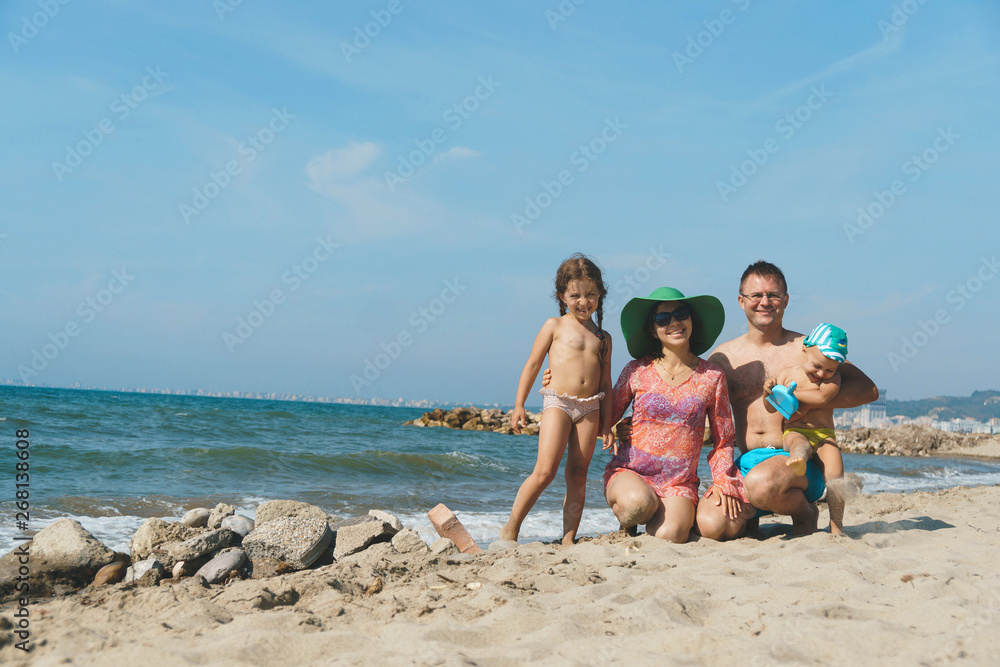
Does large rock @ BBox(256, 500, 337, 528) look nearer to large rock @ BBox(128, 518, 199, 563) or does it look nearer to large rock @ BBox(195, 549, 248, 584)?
large rock @ BBox(128, 518, 199, 563)

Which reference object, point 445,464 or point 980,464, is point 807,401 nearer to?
point 445,464

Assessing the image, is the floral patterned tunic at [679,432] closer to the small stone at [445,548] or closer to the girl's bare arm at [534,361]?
the girl's bare arm at [534,361]

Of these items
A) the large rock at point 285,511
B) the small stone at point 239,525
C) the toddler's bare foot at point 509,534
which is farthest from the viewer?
the large rock at point 285,511

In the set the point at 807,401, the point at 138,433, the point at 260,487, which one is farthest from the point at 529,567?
the point at 138,433

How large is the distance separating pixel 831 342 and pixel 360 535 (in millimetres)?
3152

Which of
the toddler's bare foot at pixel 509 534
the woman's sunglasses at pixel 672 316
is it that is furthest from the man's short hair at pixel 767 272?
the toddler's bare foot at pixel 509 534

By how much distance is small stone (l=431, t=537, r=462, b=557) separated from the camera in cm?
391

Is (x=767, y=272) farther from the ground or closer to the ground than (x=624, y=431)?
farther from the ground

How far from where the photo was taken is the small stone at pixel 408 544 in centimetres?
412

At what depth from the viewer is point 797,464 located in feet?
12.4

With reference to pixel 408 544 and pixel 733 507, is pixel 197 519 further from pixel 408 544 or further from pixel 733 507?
pixel 733 507

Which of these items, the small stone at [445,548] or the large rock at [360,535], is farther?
the large rock at [360,535]

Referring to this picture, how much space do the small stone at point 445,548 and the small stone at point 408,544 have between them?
0.42 feet

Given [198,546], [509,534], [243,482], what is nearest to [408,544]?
[509,534]
